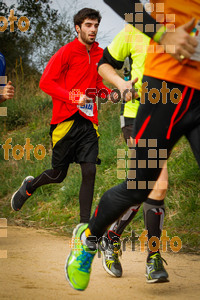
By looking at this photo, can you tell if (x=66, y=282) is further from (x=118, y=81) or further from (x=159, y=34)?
(x=159, y=34)

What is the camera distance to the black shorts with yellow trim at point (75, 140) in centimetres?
529

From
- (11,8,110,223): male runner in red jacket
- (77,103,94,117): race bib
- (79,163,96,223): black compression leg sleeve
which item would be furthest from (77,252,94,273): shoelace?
(77,103,94,117): race bib

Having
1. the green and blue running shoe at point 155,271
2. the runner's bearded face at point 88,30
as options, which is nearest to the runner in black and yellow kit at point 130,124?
the green and blue running shoe at point 155,271

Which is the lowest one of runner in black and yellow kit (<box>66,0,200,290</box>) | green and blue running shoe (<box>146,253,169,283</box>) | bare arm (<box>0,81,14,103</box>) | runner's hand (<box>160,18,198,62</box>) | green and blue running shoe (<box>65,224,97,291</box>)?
green and blue running shoe (<box>146,253,169,283</box>)

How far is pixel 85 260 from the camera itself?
9.37ft

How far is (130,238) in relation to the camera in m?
5.88

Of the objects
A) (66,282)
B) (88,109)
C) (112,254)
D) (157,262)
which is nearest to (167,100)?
(157,262)

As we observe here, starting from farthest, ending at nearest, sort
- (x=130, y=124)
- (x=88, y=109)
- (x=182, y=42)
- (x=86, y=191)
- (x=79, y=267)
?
(x=88, y=109), (x=86, y=191), (x=130, y=124), (x=79, y=267), (x=182, y=42)

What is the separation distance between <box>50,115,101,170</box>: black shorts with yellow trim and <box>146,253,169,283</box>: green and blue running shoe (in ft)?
5.67

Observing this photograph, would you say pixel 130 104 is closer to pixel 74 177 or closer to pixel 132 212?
pixel 132 212

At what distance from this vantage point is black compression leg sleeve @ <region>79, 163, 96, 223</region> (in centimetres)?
494

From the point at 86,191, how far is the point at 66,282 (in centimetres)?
144

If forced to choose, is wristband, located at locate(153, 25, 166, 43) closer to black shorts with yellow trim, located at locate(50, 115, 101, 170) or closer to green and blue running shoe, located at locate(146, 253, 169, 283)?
green and blue running shoe, located at locate(146, 253, 169, 283)

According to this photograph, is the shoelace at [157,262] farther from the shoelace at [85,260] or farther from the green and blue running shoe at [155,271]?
the shoelace at [85,260]
